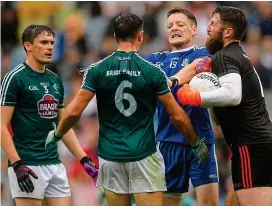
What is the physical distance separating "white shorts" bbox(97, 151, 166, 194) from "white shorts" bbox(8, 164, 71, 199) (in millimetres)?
1081

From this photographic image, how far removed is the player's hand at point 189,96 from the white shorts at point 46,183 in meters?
1.63

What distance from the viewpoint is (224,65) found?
21.9 feet

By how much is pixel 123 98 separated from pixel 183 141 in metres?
1.43

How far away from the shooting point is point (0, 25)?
1386 centimetres

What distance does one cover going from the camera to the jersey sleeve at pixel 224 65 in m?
6.62

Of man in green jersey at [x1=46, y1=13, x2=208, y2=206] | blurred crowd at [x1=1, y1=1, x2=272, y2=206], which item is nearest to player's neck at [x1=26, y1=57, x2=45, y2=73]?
man in green jersey at [x1=46, y1=13, x2=208, y2=206]

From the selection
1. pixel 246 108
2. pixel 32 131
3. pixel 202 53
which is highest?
pixel 202 53

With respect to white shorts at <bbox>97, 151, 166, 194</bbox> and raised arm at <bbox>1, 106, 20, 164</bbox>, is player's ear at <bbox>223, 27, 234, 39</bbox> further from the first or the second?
raised arm at <bbox>1, 106, 20, 164</bbox>

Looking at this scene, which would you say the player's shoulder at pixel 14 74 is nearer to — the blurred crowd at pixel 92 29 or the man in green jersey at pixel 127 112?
the man in green jersey at pixel 127 112

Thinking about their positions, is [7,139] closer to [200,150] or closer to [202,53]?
[200,150]

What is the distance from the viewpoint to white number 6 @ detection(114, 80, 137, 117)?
258 inches

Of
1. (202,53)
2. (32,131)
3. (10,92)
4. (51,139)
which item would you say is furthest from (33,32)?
(202,53)

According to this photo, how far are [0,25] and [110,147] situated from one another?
307 inches

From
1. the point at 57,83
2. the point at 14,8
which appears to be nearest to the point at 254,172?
the point at 57,83
